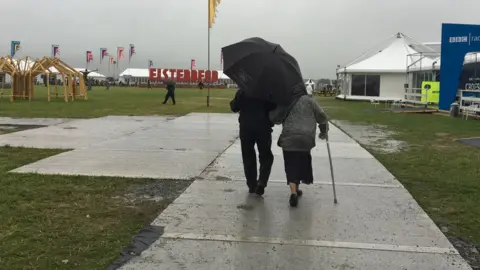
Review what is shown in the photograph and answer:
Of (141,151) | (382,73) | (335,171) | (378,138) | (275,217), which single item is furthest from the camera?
(382,73)

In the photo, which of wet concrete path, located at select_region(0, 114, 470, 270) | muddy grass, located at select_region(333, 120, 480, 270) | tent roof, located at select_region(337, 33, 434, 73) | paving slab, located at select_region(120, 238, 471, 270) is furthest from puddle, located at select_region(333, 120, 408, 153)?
tent roof, located at select_region(337, 33, 434, 73)

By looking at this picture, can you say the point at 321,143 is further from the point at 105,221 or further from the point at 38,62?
the point at 38,62

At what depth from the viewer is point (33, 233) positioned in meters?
4.51

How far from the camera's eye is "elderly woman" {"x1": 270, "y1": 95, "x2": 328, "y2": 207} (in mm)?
5766

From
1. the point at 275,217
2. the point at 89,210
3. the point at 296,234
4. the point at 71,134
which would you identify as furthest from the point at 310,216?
Result: the point at 71,134

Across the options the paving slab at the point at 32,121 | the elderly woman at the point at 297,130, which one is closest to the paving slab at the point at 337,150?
the elderly woman at the point at 297,130

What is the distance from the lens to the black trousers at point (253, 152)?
6.03 meters

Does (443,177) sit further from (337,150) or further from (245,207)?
(245,207)

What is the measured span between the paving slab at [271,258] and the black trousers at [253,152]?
73.8 inches

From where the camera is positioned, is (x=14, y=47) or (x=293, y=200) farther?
(x=14, y=47)

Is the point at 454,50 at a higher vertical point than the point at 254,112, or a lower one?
higher

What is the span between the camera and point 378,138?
43.0 feet

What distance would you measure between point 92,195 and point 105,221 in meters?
1.15

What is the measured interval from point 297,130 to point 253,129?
0.57 meters
